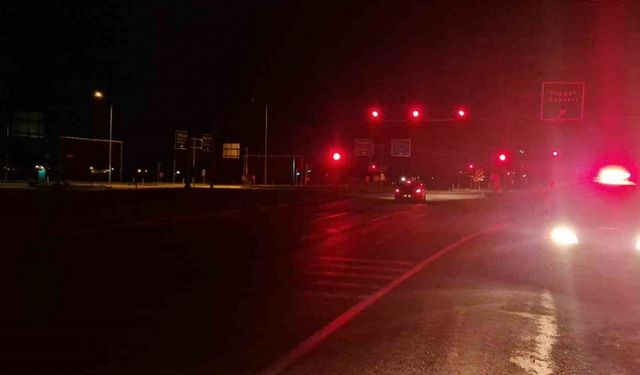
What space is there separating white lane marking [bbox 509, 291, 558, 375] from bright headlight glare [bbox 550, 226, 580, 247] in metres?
11.0

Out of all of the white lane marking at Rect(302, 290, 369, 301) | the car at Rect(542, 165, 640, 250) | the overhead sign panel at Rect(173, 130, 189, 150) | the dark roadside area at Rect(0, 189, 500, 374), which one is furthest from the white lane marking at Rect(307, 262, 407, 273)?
the overhead sign panel at Rect(173, 130, 189, 150)

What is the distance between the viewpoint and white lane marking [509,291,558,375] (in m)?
7.17

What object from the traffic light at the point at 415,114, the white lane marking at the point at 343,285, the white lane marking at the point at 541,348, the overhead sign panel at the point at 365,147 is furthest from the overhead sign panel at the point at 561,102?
the overhead sign panel at the point at 365,147

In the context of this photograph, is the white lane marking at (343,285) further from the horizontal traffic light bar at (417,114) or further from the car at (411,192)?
the car at (411,192)

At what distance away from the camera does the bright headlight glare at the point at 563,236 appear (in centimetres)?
2102

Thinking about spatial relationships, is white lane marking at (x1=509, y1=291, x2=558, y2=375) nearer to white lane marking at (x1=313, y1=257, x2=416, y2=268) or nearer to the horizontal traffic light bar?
white lane marking at (x1=313, y1=257, x2=416, y2=268)

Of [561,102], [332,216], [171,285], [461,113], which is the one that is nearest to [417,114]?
[461,113]

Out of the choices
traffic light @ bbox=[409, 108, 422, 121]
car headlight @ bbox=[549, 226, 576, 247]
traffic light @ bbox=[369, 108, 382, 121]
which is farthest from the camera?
traffic light @ bbox=[369, 108, 382, 121]

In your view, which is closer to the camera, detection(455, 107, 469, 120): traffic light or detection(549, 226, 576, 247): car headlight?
detection(549, 226, 576, 247): car headlight

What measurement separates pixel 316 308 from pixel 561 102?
102 feet

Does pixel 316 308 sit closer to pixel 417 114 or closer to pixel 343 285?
pixel 343 285

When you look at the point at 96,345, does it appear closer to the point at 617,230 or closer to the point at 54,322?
the point at 54,322

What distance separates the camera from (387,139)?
104625 millimetres

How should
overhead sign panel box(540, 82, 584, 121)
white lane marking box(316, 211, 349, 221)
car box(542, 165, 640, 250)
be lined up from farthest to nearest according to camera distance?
overhead sign panel box(540, 82, 584, 121) < white lane marking box(316, 211, 349, 221) < car box(542, 165, 640, 250)
